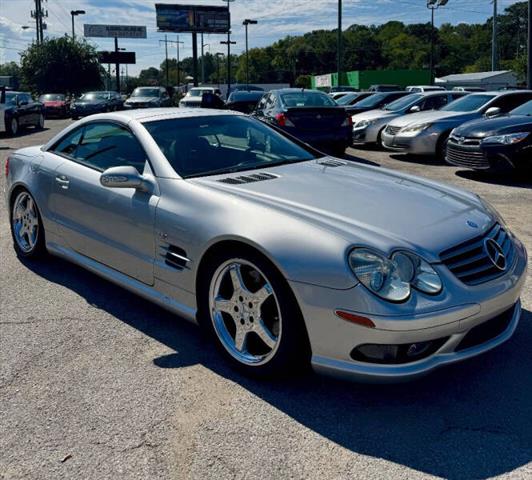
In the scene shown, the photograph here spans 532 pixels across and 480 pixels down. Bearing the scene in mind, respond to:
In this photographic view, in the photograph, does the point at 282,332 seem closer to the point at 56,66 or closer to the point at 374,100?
the point at 374,100

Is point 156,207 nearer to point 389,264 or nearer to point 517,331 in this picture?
point 389,264

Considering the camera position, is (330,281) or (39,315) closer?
(330,281)

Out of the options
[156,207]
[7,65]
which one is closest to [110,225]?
[156,207]

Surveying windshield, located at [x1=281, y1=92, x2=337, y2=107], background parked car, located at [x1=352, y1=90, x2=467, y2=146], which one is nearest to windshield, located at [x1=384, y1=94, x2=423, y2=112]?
background parked car, located at [x1=352, y1=90, x2=467, y2=146]

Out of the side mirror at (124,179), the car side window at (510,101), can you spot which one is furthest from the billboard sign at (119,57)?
the side mirror at (124,179)

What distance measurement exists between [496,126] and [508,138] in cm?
39

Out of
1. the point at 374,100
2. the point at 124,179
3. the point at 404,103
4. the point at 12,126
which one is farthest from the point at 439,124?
the point at 12,126

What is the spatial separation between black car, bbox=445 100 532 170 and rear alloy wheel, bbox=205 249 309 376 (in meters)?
6.95

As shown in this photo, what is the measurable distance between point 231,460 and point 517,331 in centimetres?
214

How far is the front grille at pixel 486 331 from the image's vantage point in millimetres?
2998

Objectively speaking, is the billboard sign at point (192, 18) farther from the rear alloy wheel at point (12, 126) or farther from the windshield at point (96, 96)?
the rear alloy wheel at point (12, 126)

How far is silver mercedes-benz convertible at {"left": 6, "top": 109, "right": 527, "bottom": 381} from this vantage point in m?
2.85

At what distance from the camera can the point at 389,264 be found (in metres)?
2.87

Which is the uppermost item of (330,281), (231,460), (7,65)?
(7,65)
